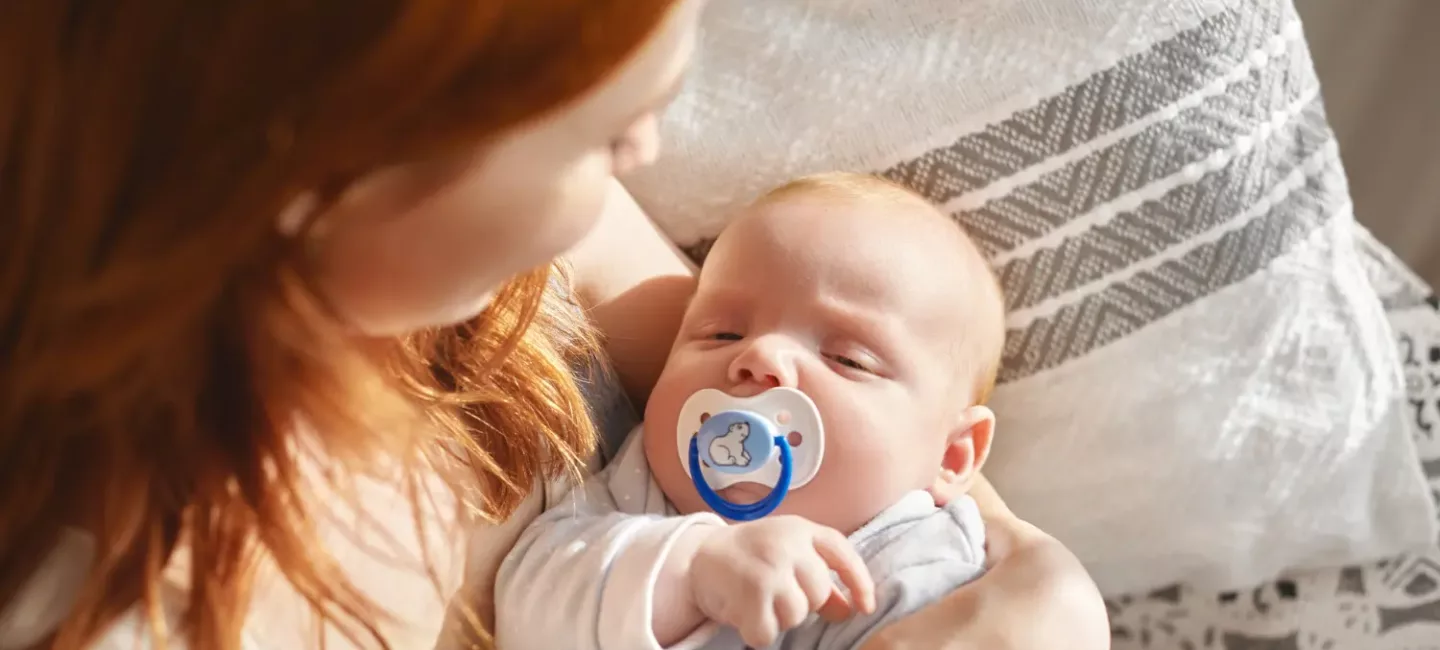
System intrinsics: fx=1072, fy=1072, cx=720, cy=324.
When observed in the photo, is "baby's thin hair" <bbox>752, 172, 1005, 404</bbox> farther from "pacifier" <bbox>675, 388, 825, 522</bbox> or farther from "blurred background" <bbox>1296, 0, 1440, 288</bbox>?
"blurred background" <bbox>1296, 0, 1440, 288</bbox>

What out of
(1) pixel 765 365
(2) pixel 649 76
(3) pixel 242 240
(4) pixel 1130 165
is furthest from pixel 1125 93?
(3) pixel 242 240

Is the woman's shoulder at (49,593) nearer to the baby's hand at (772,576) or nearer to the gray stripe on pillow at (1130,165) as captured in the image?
the baby's hand at (772,576)

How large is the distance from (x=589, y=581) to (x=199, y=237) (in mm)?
457

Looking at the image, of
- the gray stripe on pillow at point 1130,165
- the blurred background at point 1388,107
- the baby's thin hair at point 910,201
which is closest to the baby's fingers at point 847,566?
the baby's thin hair at point 910,201

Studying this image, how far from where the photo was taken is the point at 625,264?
929mm

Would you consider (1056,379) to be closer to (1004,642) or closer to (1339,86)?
(1004,642)

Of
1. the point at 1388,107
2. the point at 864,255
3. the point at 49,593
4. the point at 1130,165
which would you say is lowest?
the point at 1388,107

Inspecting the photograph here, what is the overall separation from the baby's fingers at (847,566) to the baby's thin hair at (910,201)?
252 millimetres

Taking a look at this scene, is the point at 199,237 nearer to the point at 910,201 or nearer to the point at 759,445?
the point at 759,445

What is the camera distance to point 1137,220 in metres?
0.95

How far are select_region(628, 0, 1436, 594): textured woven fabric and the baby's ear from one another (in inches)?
3.2

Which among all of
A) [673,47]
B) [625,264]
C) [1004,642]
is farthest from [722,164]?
[673,47]

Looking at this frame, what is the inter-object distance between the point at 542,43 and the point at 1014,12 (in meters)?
0.73

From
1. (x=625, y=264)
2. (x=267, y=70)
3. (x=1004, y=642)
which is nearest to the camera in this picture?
(x=267, y=70)
